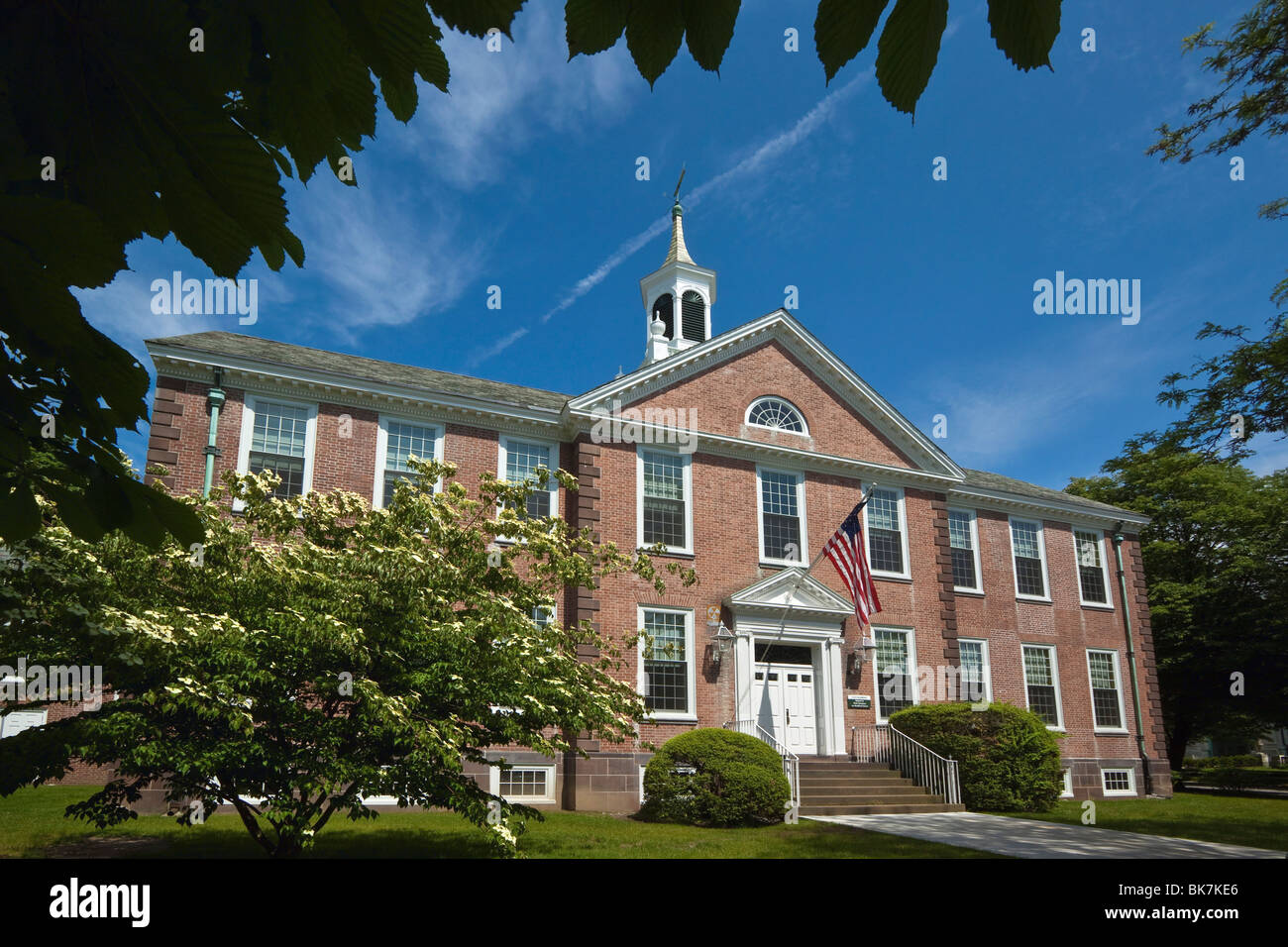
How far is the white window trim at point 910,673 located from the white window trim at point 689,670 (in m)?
4.93

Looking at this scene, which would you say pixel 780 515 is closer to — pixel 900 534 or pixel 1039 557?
pixel 900 534

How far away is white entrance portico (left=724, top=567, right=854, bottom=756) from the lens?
19891 millimetres

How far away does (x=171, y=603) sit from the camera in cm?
875

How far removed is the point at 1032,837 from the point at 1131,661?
14.9 metres

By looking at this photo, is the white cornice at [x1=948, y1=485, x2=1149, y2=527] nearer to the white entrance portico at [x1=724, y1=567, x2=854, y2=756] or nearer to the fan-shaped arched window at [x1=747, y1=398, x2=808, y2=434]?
the fan-shaped arched window at [x1=747, y1=398, x2=808, y2=434]

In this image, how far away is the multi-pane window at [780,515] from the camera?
2127 cm

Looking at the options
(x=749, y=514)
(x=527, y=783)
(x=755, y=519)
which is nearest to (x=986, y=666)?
(x=755, y=519)

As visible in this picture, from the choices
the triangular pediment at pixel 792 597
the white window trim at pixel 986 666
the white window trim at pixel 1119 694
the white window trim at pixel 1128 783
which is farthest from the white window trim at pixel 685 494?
the white window trim at pixel 1128 783

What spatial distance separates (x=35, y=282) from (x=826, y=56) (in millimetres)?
1492

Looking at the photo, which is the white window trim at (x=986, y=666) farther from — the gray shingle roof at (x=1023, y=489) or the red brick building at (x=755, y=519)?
the gray shingle roof at (x=1023, y=489)

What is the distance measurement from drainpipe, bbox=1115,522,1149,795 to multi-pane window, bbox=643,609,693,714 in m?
15.4

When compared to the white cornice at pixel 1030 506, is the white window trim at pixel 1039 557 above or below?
below

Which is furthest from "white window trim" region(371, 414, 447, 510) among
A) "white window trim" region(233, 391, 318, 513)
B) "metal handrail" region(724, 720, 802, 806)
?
"metal handrail" region(724, 720, 802, 806)

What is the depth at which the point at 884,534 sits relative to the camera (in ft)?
74.9
